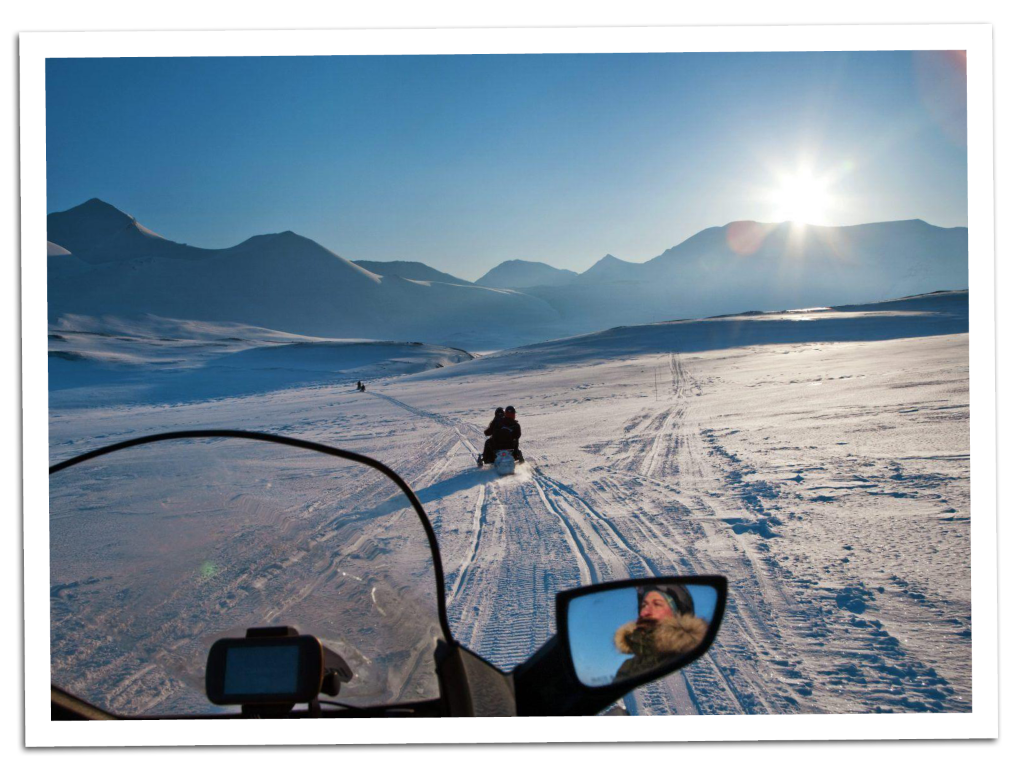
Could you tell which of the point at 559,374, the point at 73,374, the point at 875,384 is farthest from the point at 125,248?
the point at 875,384

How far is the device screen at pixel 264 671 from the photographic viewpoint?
1074mm

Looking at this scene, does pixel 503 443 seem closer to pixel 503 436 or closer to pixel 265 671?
pixel 503 436

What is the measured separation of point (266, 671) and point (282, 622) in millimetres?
615

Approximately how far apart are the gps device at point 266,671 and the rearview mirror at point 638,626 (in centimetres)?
50

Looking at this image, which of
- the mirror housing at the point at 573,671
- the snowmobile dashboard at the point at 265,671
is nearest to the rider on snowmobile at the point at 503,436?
the mirror housing at the point at 573,671

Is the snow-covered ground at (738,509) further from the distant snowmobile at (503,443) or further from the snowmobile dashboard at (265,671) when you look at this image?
the snowmobile dashboard at (265,671)

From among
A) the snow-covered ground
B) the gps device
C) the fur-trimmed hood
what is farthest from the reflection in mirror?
the snow-covered ground

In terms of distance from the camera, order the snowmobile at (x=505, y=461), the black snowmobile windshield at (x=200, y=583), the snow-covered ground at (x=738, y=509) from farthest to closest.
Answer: the snowmobile at (x=505, y=461) → the snow-covered ground at (x=738, y=509) → the black snowmobile windshield at (x=200, y=583)

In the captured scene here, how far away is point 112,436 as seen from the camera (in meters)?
14.6

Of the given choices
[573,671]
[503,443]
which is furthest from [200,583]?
[503,443]

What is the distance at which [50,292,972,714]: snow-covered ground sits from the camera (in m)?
3.22

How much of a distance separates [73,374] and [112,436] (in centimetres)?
2253

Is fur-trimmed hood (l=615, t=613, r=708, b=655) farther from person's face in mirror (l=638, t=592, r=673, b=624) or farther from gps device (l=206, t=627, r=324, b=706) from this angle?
gps device (l=206, t=627, r=324, b=706)
